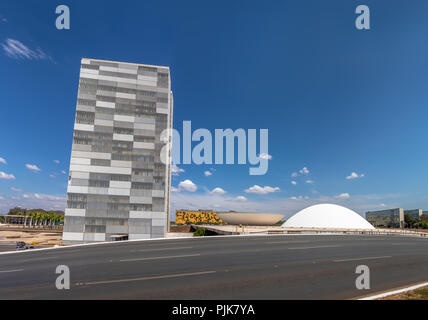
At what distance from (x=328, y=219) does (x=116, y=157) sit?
69.8 metres

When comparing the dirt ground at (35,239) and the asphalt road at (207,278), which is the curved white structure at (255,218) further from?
the asphalt road at (207,278)

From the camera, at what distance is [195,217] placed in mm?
112250

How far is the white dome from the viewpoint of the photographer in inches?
2881

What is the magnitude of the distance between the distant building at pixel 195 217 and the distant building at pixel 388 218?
360 feet

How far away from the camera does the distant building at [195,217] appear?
366 feet

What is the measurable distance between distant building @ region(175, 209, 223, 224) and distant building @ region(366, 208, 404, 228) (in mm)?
109774

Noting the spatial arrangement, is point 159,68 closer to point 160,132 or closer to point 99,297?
point 160,132

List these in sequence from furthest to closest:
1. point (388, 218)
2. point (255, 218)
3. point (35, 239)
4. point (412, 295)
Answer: point (388, 218)
point (255, 218)
point (35, 239)
point (412, 295)

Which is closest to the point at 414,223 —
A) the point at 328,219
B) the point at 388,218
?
the point at 388,218

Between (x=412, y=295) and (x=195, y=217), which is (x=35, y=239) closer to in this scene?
(x=195, y=217)

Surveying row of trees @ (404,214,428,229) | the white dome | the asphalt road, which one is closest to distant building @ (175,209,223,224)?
the white dome

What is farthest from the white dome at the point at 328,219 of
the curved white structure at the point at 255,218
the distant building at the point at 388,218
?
the distant building at the point at 388,218
